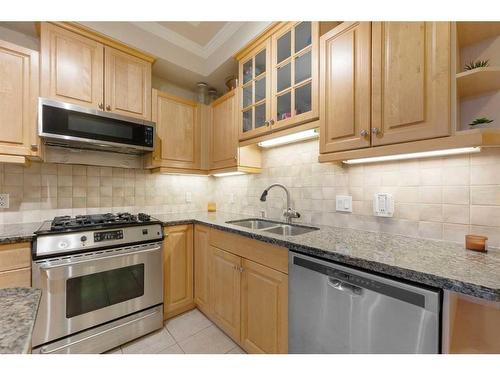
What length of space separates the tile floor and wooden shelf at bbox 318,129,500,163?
4.99ft

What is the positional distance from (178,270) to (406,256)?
1.73 meters

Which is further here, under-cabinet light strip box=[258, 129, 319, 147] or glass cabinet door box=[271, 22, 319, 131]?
under-cabinet light strip box=[258, 129, 319, 147]

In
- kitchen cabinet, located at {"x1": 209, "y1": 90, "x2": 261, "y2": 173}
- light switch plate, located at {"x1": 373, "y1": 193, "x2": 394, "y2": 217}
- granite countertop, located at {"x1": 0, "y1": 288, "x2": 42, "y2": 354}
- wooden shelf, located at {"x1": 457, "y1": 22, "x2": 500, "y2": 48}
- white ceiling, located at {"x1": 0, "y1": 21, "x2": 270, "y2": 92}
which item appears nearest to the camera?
granite countertop, located at {"x1": 0, "y1": 288, "x2": 42, "y2": 354}

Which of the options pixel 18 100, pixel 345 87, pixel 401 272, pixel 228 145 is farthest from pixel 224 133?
pixel 401 272

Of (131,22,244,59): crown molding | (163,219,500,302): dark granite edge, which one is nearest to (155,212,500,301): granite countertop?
(163,219,500,302): dark granite edge

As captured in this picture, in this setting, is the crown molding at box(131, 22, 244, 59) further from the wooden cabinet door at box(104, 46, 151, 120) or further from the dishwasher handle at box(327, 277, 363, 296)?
the dishwasher handle at box(327, 277, 363, 296)

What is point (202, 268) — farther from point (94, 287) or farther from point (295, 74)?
point (295, 74)

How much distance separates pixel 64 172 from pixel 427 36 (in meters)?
2.61

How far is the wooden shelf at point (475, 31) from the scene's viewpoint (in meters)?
0.97

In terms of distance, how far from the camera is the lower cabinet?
1.23 metres

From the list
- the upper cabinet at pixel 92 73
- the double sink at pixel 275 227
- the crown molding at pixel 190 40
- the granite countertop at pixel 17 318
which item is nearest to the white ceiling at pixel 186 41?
the crown molding at pixel 190 40

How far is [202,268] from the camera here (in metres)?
1.92
